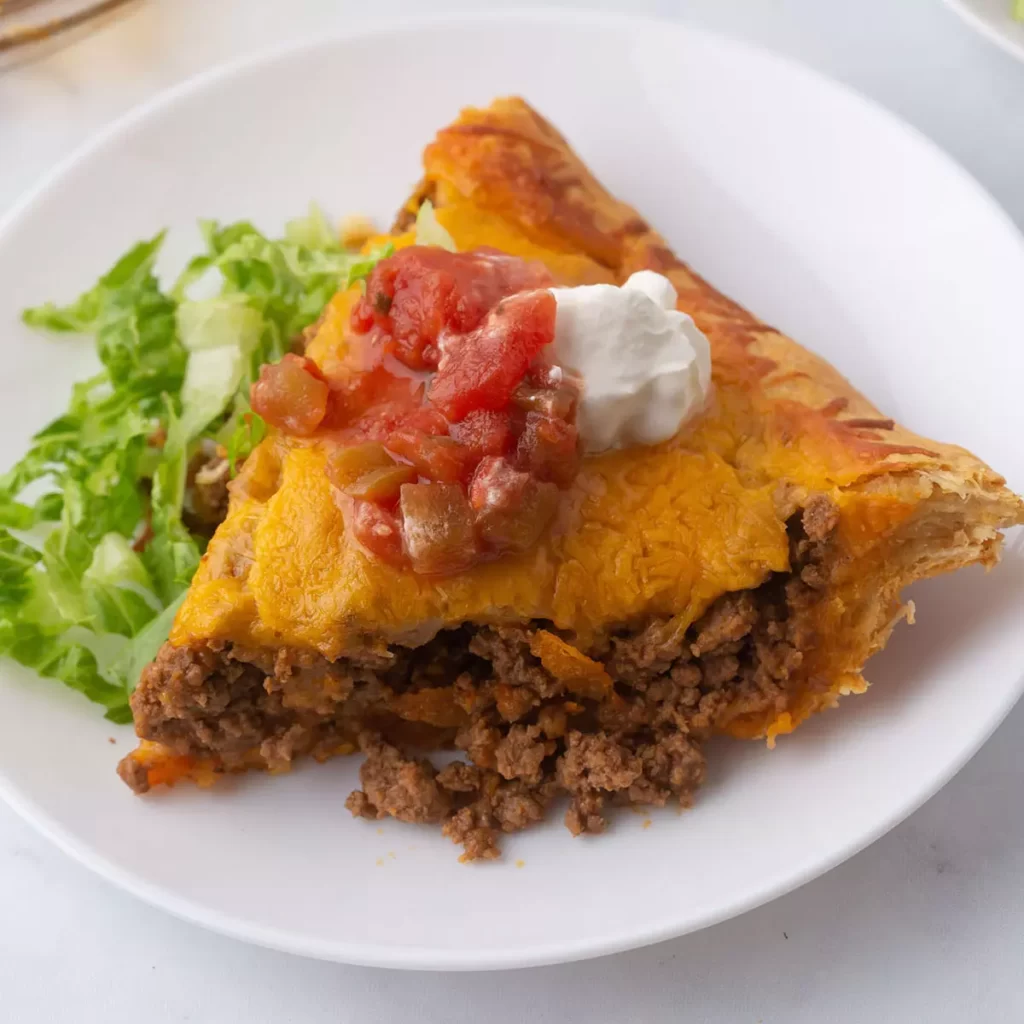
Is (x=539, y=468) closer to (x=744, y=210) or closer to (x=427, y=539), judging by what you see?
(x=427, y=539)

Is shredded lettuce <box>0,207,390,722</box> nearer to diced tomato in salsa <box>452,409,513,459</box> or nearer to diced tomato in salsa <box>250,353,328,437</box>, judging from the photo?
diced tomato in salsa <box>250,353,328,437</box>

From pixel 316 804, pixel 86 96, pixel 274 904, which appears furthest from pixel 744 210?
pixel 86 96

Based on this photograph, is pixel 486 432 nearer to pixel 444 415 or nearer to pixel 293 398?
pixel 444 415

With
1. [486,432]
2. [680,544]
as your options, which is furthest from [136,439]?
[680,544]

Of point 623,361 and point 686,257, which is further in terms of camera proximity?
point 686,257

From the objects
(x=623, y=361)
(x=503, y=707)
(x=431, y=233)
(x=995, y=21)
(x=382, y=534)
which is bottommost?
(x=503, y=707)

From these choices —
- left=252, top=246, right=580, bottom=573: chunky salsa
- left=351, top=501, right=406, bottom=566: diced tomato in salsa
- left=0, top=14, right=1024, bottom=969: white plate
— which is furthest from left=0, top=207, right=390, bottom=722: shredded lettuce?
left=351, top=501, right=406, bottom=566: diced tomato in salsa
